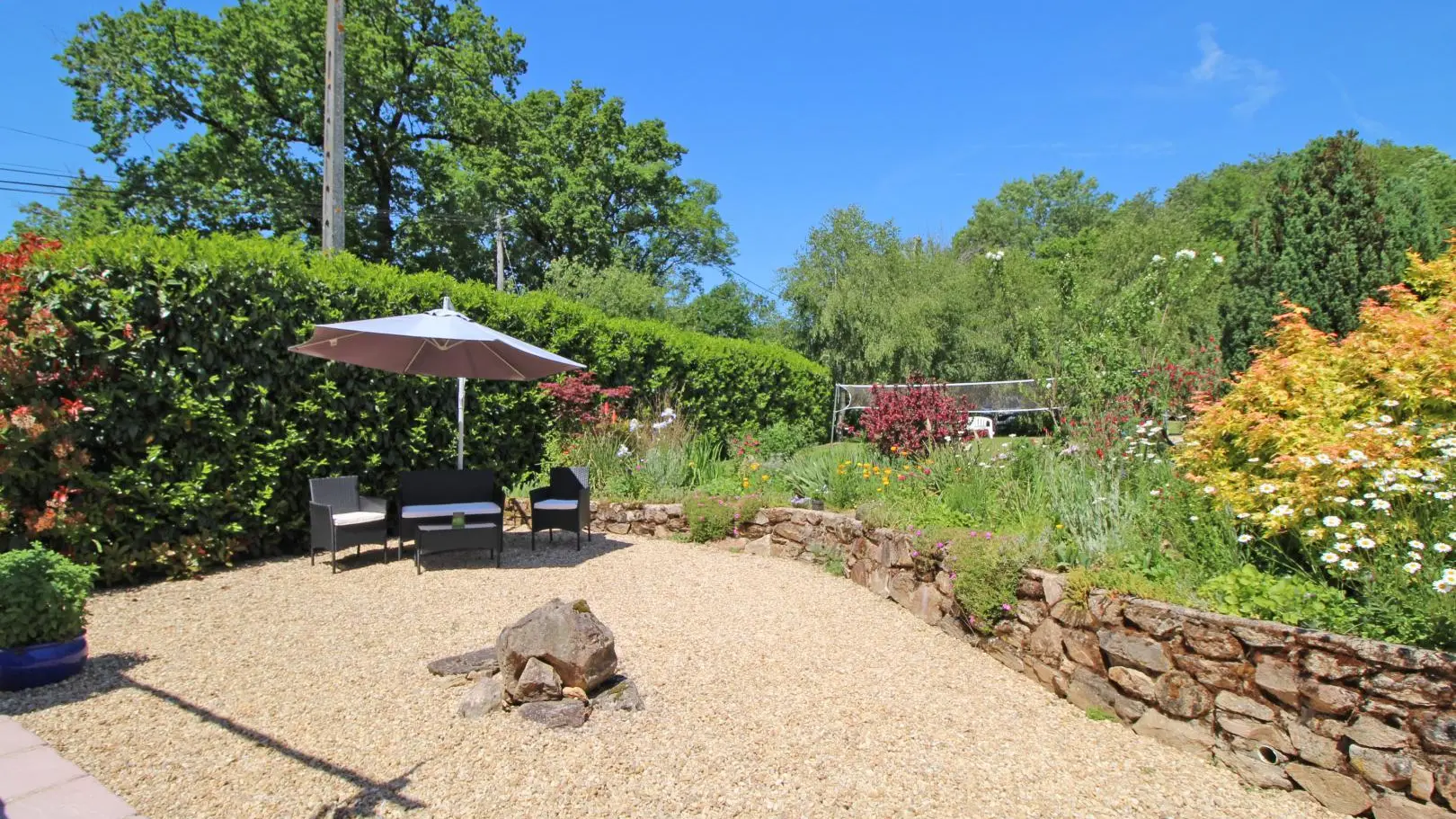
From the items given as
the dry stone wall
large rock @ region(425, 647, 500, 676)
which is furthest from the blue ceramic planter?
the dry stone wall

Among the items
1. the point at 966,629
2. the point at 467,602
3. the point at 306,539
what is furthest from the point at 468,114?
the point at 966,629

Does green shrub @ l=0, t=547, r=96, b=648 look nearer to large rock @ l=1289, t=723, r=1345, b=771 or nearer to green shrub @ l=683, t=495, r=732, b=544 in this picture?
green shrub @ l=683, t=495, r=732, b=544

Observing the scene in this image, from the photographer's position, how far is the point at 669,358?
10820mm

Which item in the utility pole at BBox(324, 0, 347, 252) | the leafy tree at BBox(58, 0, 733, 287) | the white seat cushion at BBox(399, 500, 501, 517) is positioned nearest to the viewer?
the white seat cushion at BBox(399, 500, 501, 517)

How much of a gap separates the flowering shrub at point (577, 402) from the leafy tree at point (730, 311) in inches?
752

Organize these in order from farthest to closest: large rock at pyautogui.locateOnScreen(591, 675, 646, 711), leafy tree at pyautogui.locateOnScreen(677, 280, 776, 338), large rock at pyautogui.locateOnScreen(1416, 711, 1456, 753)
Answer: leafy tree at pyautogui.locateOnScreen(677, 280, 776, 338), large rock at pyautogui.locateOnScreen(591, 675, 646, 711), large rock at pyautogui.locateOnScreen(1416, 711, 1456, 753)

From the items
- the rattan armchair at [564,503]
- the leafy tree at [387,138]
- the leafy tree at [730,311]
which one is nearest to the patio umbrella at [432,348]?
the rattan armchair at [564,503]

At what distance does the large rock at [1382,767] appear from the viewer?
2.70m

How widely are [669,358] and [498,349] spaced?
5013 millimetres

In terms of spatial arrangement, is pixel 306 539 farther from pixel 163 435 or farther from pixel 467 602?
Result: pixel 467 602

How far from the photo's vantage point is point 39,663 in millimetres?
3330

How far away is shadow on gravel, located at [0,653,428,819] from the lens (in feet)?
8.24

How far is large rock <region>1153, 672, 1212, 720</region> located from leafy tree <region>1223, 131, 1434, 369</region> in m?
6.89

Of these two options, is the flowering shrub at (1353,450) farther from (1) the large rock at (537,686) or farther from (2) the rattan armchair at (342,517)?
(2) the rattan armchair at (342,517)
